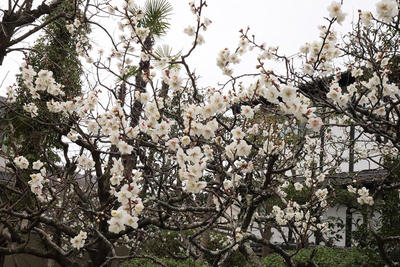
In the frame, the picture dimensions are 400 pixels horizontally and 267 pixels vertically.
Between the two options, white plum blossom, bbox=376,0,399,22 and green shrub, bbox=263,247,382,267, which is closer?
white plum blossom, bbox=376,0,399,22

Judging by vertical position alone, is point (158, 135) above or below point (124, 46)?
below

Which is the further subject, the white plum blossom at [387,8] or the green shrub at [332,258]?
the green shrub at [332,258]

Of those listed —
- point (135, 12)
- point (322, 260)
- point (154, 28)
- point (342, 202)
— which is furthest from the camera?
point (342, 202)

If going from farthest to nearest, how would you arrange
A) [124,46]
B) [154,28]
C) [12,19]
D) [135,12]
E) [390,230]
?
[154,28] < [390,230] < [12,19] < [124,46] < [135,12]

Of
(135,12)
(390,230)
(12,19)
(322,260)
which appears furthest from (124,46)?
(322,260)

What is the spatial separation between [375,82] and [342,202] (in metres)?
5.60

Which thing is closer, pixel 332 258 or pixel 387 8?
pixel 387 8

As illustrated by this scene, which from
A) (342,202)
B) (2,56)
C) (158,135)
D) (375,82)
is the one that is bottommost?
(158,135)

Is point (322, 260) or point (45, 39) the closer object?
point (322, 260)

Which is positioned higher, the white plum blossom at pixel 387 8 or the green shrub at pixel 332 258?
the white plum blossom at pixel 387 8

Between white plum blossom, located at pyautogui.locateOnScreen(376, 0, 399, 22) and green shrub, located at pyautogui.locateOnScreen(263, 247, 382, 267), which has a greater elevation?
white plum blossom, located at pyautogui.locateOnScreen(376, 0, 399, 22)

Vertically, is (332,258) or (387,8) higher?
(387,8)

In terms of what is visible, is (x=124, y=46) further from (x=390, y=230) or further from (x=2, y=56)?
(x=390, y=230)

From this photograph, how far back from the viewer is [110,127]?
2.99 m
